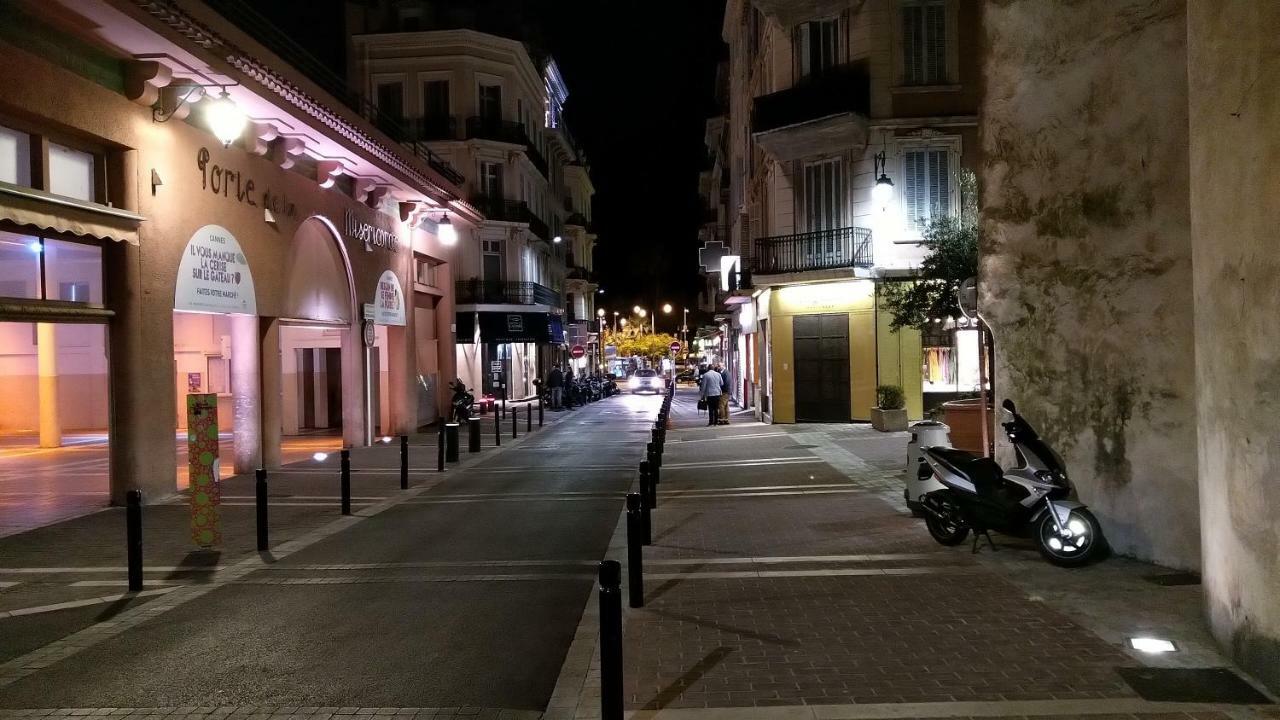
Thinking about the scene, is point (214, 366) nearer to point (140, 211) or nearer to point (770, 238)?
point (140, 211)

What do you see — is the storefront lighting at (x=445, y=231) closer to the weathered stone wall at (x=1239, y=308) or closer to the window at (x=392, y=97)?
the window at (x=392, y=97)

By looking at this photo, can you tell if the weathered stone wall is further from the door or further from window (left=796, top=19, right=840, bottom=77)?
window (left=796, top=19, right=840, bottom=77)

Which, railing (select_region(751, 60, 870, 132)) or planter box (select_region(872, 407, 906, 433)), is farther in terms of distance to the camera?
railing (select_region(751, 60, 870, 132))

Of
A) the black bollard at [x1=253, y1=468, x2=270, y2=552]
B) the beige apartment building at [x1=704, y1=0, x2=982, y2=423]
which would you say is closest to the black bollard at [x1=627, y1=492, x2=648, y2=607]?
the black bollard at [x1=253, y1=468, x2=270, y2=552]

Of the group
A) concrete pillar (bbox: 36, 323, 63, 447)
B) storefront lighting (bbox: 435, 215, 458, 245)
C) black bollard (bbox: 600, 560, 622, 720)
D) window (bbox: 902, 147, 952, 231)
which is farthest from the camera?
storefront lighting (bbox: 435, 215, 458, 245)

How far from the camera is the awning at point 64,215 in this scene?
10.6 metres

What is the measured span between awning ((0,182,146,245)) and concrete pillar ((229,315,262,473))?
148 inches

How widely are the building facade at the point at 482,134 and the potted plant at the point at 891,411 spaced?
19.2 metres

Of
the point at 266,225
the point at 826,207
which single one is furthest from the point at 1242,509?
the point at 826,207

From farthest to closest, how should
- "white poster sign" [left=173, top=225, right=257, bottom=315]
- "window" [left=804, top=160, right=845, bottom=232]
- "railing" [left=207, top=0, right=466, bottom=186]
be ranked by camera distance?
"window" [left=804, top=160, right=845, bottom=232]
"railing" [left=207, top=0, right=466, bottom=186]
"white poster sign" [left=173, top=225, right=257, bottom=315]

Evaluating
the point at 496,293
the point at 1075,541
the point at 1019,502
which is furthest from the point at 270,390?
the point at 496,293

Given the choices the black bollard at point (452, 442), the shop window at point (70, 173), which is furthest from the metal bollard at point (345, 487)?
the black bollard at point (452, 442)

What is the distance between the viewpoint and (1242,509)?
5.09m

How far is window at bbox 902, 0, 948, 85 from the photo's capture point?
2300 cm
